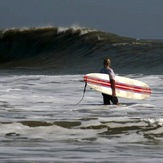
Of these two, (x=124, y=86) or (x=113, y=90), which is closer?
(x=113, y=90)

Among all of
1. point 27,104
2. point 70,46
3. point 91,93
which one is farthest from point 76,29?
point 27,104

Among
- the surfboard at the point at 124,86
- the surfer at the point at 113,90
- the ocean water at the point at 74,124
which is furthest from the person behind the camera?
the surfboard at the point at 124,86

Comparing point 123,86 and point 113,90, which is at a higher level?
point 123,86

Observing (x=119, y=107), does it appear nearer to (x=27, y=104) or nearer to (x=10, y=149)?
(x=27, y=104)

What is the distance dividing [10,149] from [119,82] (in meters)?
7.40

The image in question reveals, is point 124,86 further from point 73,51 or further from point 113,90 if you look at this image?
point 73,51

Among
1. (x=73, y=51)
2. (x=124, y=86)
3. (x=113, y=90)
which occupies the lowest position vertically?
(x=113, y=90)

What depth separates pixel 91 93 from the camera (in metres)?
19.0

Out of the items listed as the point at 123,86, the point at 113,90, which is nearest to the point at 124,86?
the point at 123,86

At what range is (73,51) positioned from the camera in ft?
128

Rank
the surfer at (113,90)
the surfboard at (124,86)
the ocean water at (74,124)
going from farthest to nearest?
the surfboard at (124,86) < the surfer at (113,90) < the ocean water at (74,124)

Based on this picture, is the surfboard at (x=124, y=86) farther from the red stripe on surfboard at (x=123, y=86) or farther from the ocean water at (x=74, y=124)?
the ocean water at (x=74, y=124)

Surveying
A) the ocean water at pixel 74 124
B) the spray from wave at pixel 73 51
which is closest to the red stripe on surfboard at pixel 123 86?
the ocean water at pixel 74 124

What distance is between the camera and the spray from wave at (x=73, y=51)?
3212 centimetres
